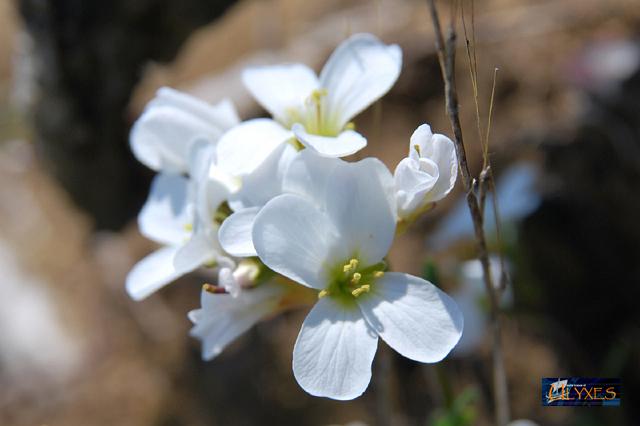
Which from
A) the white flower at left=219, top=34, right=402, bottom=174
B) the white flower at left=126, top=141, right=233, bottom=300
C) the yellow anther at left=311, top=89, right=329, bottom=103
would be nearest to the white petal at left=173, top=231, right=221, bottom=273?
the white flower at left=126, top=141, right=233, bottom=300

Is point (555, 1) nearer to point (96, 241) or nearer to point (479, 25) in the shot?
point (479, 25)

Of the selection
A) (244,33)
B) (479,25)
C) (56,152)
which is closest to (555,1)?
(479,25)

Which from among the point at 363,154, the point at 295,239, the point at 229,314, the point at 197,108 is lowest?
A: the point at 363,154

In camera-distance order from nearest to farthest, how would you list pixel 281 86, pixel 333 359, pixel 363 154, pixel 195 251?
1. pixel 333 359
2. pixel 195 251
3. pixel 281 86
4. pixel 363 154

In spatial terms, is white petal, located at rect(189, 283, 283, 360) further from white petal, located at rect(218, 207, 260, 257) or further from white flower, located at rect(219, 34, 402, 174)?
white flower, located at rect(219, 34, 402, 174)

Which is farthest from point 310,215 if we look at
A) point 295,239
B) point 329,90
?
point 329,90

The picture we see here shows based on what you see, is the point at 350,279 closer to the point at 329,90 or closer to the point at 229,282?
the point at 229,282
